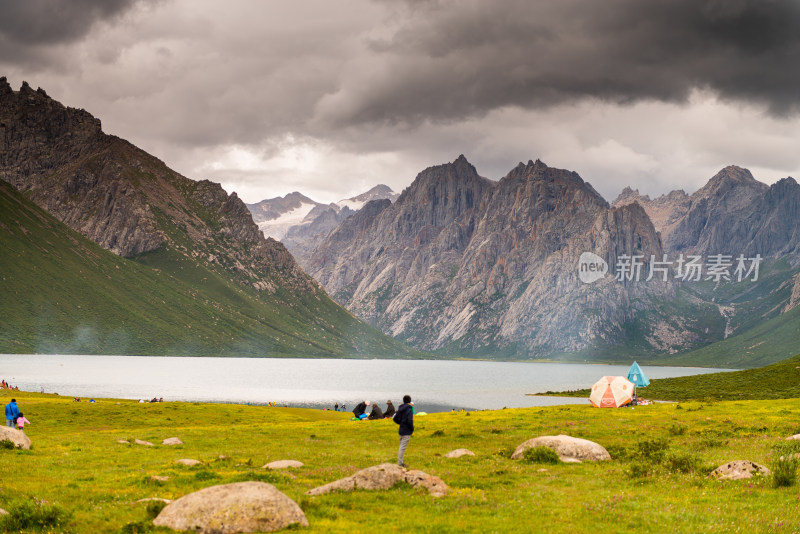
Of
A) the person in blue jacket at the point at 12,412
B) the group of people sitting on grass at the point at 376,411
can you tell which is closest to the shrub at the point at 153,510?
the person in blue jacket at the point at 12,412

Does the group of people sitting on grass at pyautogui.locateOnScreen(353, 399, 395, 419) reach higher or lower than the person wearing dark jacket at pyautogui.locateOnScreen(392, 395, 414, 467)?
lower

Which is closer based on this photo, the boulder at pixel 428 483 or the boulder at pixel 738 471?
the boulder at pixel 428 483

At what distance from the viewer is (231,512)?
1839cm

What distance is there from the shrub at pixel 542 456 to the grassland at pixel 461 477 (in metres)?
1.24

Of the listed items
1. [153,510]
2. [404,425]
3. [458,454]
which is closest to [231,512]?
[153,510]

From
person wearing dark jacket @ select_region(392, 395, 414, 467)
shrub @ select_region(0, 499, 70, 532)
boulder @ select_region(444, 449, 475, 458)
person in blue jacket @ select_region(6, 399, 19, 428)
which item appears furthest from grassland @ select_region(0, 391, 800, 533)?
person in blue jacket @ select_region(6, 399, 19, 428)

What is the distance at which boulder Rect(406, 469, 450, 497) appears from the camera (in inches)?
960

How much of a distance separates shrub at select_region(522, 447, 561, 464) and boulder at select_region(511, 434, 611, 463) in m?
0.59

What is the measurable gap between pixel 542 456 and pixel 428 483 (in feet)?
37.2

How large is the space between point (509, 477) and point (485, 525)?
1028cm

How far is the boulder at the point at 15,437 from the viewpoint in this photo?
39750mm

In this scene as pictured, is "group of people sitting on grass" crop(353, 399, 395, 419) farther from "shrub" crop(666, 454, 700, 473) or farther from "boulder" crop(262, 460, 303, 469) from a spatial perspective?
"shrub" crop(666, 454, 700, 473)

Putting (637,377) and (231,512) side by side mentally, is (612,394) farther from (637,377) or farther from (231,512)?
(231,512)

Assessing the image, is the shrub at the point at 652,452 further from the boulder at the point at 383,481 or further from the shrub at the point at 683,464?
the boulder at the point at 383,481
